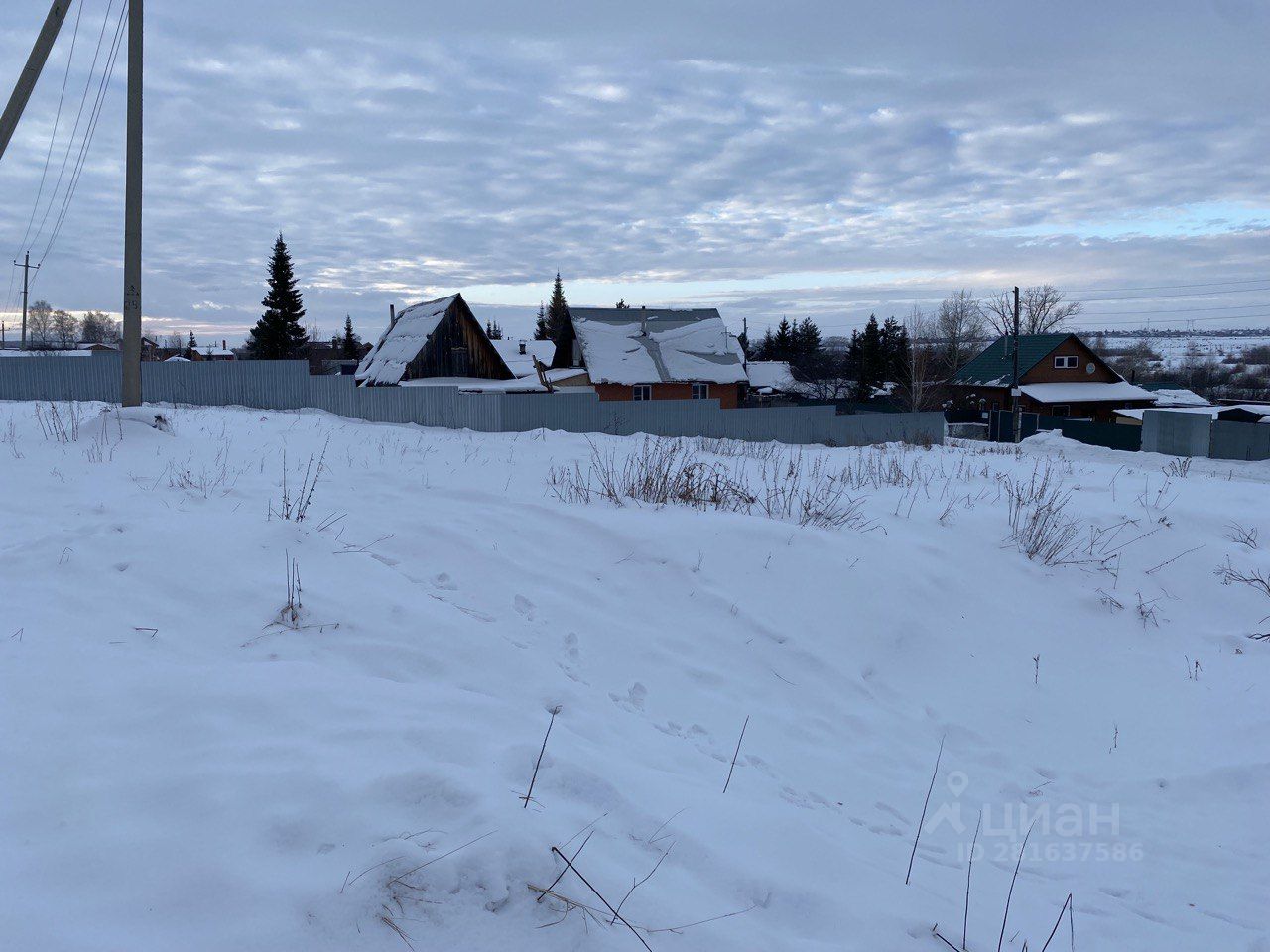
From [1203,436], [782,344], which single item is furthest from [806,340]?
[1203,436]

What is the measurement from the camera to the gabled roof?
41.5 metres

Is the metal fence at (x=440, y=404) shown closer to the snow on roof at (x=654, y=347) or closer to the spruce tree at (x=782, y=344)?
the snow on roof at (x=654, y=347)

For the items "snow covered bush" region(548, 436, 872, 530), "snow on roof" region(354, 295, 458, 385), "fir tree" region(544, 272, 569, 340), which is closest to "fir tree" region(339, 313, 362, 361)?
"fir tree" region(544, 272, 569, 340)

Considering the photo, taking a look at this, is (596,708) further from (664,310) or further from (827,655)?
(664,310)

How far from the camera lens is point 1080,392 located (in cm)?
4103

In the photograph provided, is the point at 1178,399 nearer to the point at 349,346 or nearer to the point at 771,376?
the point at 771,376

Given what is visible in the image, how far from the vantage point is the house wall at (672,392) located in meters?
33.2

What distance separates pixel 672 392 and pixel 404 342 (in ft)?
37.5

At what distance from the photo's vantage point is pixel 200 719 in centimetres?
266

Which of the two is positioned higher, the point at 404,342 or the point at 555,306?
the point at 555,306

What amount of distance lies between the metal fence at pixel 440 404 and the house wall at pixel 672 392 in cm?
1036

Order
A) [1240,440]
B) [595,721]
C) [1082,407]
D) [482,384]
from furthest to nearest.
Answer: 1. [1082,407]
2. [482,384]
3. [1240,440]
4. [595,721]

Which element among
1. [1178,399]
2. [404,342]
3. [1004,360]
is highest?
[1004,360]

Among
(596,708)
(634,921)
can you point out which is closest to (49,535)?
(596,708)
